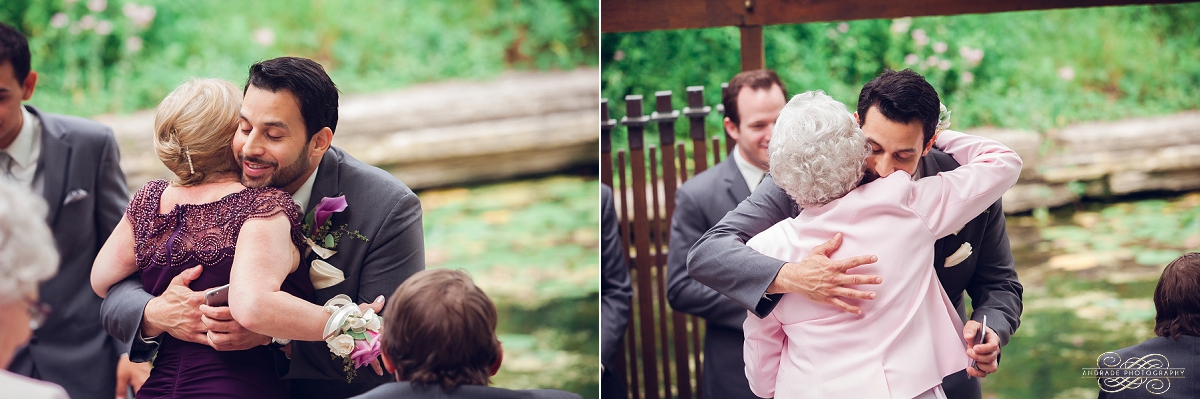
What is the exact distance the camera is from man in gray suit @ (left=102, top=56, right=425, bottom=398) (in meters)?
2.68

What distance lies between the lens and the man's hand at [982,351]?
2672 mm

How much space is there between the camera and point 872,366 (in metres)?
2.56

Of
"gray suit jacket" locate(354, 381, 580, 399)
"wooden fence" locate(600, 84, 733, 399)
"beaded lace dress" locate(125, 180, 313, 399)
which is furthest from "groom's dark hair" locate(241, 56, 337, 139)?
"wooden fence" locate(600, 84, 733, 399)

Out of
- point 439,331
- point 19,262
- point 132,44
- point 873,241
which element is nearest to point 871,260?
point 873,241

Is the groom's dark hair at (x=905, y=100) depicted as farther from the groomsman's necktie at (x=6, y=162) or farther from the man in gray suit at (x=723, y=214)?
the groomsman's necktie at (x=6, y=162)

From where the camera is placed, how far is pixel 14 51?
339 cm

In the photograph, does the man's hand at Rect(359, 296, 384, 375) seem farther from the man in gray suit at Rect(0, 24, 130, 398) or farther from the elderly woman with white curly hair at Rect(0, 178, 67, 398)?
the man in gray suit at Rect(0, 24, 130, 398)

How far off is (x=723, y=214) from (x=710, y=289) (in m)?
0.32

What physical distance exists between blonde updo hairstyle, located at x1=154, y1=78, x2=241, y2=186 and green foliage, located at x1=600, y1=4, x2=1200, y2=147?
16.4ft

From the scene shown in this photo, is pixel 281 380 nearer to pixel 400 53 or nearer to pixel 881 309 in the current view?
pixel 881 309

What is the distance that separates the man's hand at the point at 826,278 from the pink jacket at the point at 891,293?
0.06m

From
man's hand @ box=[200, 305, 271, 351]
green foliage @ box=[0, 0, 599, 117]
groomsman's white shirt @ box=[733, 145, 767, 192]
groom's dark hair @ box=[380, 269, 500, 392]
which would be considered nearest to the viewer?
groom's dark hair @ box=[380, 269, 500, 392]

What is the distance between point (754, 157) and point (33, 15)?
Result: 8069 millimetres

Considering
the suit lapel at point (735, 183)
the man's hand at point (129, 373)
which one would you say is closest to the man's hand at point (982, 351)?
the suit lapel at point (735, 183)
